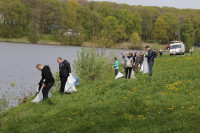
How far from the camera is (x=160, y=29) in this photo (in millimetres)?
128125

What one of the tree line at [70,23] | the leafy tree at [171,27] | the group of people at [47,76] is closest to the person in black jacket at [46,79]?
the group of people at [47,76]

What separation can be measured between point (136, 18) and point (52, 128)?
123m

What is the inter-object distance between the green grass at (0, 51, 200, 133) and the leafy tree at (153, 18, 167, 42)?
115 metres

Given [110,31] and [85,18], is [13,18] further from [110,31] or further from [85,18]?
[110,31]

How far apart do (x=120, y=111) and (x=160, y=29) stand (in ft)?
395

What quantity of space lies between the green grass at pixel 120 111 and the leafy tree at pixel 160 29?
4542 inches

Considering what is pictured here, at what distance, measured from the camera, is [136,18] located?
13038 cm

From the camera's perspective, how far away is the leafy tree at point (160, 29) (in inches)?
5059

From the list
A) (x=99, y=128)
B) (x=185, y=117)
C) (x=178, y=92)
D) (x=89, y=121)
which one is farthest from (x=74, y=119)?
(x=178, y=92)

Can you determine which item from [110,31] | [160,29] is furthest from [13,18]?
[110,31]

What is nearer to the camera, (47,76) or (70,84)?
(47,76)

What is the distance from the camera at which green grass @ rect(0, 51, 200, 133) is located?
9.51m

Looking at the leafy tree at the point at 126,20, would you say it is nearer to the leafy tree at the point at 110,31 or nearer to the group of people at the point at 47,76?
the leafy tree at the point at 110,31

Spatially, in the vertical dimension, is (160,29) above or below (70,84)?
above
